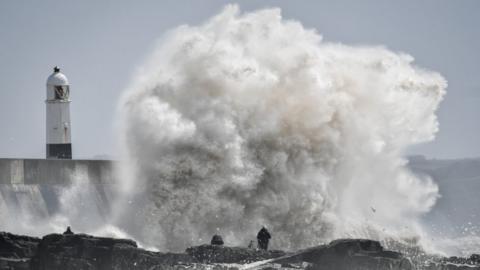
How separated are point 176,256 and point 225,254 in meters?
1.20

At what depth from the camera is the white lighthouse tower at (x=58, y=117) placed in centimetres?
3922

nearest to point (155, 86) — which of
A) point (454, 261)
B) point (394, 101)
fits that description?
point (394, 101)

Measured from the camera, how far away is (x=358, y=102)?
129 ft

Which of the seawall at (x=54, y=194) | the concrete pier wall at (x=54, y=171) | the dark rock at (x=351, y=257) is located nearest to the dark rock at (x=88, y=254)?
the dark rock at (x=351, y=257)

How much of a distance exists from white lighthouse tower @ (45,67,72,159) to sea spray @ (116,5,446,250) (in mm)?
3560

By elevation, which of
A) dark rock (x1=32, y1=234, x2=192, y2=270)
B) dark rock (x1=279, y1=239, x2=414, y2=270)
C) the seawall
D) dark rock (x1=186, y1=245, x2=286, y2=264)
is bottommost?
dark rock (x1=279, y1=239, x2=414, y2=270)

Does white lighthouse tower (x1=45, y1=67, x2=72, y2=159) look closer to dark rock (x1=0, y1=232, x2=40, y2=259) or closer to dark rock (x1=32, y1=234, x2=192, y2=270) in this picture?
dark rock (x1=0, y1=232, x2=40, y2=259)

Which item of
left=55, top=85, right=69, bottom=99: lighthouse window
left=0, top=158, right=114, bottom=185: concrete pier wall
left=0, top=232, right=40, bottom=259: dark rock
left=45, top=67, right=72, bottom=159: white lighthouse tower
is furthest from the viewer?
left=55, top=85, right=69, bottom=99: lighthouse window

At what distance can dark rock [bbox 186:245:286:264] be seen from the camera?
2702cm

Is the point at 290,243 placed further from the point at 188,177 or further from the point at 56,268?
the point at 56,268

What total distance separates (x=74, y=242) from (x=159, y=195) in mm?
7395

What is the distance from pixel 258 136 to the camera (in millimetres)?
35938

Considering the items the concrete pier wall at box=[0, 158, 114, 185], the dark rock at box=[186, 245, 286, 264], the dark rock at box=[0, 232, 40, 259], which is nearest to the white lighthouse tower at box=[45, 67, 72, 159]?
the concrete pier wall at box=[0, 158, 114, 185]

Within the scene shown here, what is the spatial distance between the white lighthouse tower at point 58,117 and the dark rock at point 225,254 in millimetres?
13036
